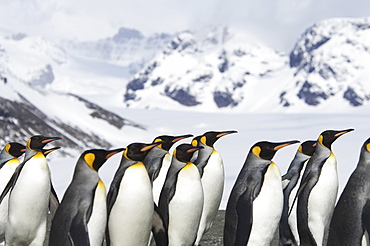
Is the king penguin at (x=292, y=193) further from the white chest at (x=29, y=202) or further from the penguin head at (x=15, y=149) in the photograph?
the penguin head at (x=15, y=149)

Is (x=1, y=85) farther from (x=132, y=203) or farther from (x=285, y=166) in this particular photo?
(x=132, y=203)

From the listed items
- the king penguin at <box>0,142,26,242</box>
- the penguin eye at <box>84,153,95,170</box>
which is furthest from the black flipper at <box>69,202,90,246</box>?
the king penguin at <box>0,142,26,242</box>

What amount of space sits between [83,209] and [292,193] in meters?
3.31

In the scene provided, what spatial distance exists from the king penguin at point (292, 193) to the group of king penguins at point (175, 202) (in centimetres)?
1

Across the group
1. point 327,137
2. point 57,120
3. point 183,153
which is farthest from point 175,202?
point 57,120

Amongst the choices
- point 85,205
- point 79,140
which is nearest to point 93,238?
point 85,205

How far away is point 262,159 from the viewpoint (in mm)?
6672

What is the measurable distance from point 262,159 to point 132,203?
154 centimetres

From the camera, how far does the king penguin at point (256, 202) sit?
252 inches

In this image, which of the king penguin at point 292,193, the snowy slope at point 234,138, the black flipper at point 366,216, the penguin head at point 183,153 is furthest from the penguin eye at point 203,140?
the snowy slope at point 234,138

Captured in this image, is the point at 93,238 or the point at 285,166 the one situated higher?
the point at 93,238

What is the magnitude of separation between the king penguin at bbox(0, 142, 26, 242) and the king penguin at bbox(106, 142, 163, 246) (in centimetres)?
197

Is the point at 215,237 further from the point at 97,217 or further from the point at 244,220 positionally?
the point at 97,217

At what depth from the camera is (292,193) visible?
7.99 m
